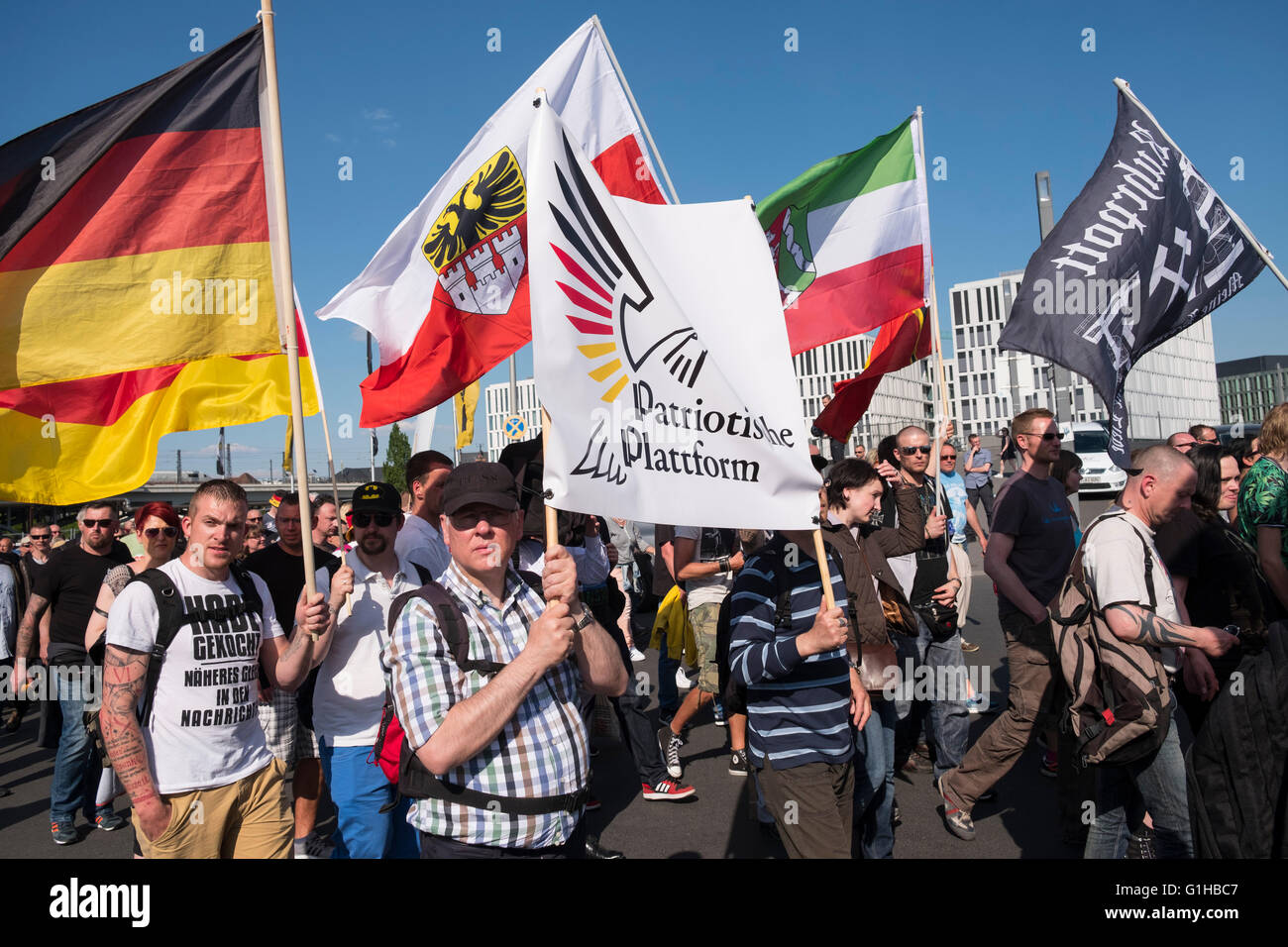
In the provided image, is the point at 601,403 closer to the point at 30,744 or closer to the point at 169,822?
the point at 169,822

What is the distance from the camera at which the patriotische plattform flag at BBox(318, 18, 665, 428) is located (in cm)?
512

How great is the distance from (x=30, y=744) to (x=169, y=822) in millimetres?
6376

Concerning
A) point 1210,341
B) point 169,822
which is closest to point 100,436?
point 169,822

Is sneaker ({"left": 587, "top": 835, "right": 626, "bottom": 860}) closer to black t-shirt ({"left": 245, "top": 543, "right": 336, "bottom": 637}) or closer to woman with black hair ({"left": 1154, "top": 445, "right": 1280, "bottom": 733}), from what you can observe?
black t-shirt ({"left": 245, "top": 543, "right": 336, "bottom": 637})

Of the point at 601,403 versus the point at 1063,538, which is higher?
the point at 601,403

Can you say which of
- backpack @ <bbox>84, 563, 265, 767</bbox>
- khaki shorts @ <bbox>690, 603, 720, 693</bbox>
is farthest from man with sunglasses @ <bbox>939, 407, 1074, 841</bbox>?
backpack @ <bbox>84, 563, 265, 767</bbox>

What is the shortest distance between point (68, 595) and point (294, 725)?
267 centimetres

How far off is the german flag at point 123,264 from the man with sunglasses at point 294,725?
3.55ft

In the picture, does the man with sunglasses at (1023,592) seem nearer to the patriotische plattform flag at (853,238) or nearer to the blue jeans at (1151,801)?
the blue jeans at (1151,801)

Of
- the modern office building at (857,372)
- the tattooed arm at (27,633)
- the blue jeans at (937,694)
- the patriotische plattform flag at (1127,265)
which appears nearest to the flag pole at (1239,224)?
the patriotische plattform flag at (1127,265)

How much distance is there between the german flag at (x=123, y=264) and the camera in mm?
3453

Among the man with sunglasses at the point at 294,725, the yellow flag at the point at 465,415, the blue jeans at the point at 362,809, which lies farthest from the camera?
the yellow flag at the point at 465,415

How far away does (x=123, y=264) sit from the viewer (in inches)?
140

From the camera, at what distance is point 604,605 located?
5.34 metres
